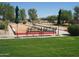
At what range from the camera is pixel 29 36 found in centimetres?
1577

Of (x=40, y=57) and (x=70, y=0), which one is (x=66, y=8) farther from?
(x=40, y=57)

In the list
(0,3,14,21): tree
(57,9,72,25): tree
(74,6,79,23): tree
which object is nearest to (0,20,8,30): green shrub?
(0,3,14,21): tree

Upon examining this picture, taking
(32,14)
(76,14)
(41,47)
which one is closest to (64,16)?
(76,14)

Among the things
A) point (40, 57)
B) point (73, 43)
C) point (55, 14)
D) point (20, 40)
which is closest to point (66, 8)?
point (55, 14)

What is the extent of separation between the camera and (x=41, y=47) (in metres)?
14.2

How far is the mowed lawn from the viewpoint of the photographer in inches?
506

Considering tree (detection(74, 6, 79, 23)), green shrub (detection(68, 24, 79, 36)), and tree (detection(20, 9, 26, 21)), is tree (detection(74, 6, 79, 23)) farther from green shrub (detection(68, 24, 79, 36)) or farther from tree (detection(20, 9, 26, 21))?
tree (detection(20, 9, 26, 21))

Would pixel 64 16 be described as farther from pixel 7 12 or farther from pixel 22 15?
pixel 7 12

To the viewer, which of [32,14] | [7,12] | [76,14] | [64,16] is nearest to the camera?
[32,14]

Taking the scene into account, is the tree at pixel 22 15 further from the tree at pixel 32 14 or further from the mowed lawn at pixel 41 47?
the mowed lawn at pixel 41 47

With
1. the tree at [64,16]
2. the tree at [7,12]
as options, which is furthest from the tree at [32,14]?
the tree at [64,16]

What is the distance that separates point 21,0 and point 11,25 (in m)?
1.79

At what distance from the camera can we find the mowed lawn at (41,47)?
12.9m

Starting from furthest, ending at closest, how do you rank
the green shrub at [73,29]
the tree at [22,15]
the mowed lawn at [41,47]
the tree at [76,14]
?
1. the green shrub at [73,29]
2. the tree at [76,14]
3. the tree at [22,15]
4. the mowed lawn at [41,47]
